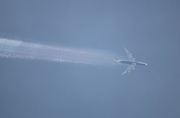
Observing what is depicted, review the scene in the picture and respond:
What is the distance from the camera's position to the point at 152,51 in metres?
6.04

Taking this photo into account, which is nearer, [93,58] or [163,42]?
[93,58]

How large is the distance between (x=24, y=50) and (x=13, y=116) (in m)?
1.68

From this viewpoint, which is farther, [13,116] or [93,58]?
[93,58]

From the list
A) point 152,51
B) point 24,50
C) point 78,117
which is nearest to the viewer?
point 24,50

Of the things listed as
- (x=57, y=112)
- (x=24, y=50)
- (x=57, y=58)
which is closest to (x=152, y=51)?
(x=57, y=58)

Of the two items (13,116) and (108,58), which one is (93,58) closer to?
(108,58)

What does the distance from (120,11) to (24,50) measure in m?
2.77

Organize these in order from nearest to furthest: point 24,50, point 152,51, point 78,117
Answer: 1. point 24,50
2. point 78,117
3. point 152,51

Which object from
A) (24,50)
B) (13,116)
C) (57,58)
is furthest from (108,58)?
(13,116)

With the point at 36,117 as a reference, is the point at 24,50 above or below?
above

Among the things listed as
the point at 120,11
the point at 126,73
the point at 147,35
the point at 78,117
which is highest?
the point at 120,11

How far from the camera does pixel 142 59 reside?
19.4 feet

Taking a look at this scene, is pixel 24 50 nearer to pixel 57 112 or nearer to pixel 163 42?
pixel 57 112

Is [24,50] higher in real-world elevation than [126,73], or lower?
higher
